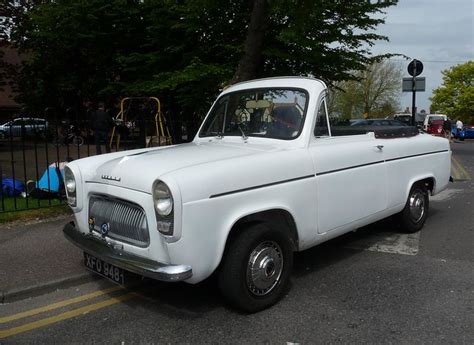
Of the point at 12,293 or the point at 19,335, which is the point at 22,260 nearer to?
the point at 12,293

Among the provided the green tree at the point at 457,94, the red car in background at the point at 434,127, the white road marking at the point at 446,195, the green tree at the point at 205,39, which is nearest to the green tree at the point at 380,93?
the green tree at the point at 457,94

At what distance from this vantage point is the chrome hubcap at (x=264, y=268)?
12.5 feet

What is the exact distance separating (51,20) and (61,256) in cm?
1262

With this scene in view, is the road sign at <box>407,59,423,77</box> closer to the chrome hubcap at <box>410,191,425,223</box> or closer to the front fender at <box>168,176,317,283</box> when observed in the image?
the chrome hubcap at <box>410,191,425,223</box>

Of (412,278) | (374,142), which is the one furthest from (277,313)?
(374,142)

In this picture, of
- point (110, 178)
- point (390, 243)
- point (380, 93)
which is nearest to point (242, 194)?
point (110, 178)

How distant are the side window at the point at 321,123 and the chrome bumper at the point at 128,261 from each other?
6.46ft

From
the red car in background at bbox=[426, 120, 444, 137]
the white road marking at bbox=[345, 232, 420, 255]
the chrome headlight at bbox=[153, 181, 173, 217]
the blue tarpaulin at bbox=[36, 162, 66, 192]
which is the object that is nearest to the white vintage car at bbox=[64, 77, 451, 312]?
the chrome headlight at bbox=[153, 181, 173, 217]

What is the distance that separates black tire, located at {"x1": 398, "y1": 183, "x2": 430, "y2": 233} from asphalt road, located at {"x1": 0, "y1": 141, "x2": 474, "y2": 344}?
27.9 inches

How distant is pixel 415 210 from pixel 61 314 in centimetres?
437

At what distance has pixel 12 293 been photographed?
4.35m

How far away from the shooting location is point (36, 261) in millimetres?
5109

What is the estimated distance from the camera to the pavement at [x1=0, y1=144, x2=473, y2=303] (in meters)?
4.49

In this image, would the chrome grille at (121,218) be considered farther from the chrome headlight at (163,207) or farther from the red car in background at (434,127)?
the red car in background at (434,127)
